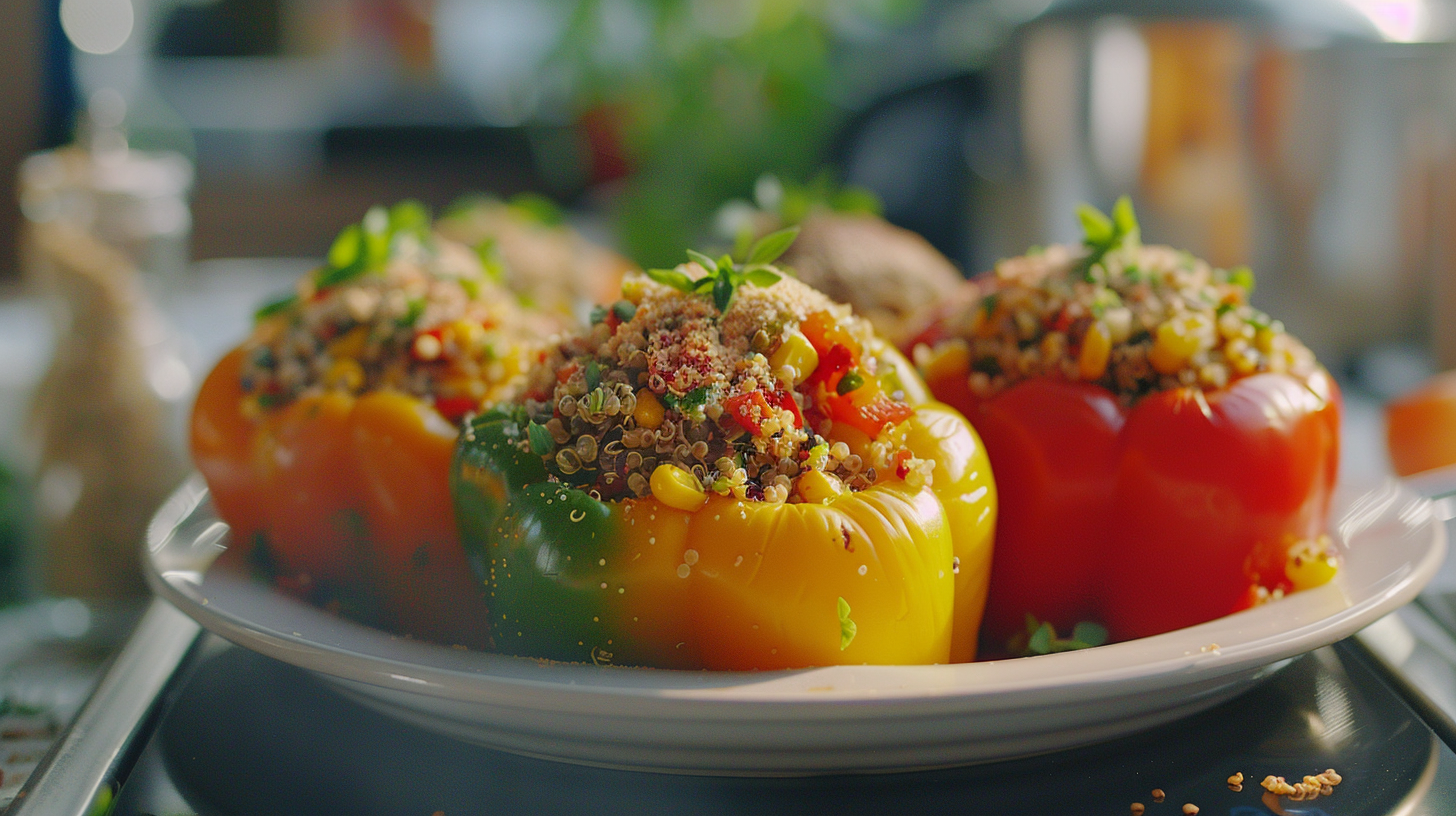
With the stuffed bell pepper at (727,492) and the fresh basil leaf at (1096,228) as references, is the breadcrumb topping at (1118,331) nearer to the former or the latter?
A: the fresh basil leaf at (1096,228)

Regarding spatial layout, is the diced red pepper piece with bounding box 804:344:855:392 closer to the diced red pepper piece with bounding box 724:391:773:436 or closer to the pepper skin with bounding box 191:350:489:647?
the diced red pepper piece with bounding box 724:391:773:436

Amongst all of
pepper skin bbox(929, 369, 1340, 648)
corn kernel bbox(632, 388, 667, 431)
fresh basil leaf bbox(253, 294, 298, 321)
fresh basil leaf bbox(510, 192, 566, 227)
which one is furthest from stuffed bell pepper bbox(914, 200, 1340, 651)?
fresh basil leaf bbox(510, 192, 566, 227)

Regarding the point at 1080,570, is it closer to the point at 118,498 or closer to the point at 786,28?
the point at 118,498

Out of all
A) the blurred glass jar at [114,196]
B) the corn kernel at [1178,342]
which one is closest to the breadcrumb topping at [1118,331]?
the corn kernel at [1178,342]

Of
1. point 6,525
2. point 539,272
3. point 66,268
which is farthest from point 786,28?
point 6,525

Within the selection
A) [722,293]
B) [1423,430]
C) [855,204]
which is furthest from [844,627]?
[855,204]

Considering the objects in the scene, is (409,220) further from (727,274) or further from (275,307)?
(727,274)
